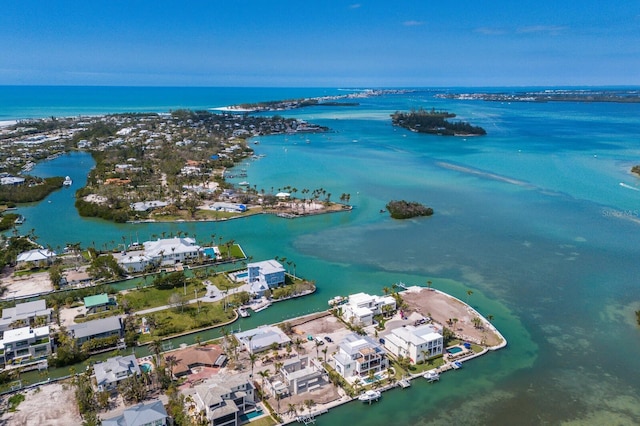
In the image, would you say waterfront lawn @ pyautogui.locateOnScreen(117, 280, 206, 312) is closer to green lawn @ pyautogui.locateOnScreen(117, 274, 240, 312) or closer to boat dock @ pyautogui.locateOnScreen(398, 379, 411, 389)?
green lawn @ pyautogui.locateOnScreen(117, 274, 240, 312)

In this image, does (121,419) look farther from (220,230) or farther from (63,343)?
(220,230)

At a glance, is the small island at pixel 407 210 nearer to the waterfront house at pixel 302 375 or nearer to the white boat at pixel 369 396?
the waterfront house at pixel 302 375

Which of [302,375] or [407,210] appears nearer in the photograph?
[302,375]

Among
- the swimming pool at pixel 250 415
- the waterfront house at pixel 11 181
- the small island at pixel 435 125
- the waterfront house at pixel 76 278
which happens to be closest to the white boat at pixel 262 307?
the swimming pool at pixel 250 415

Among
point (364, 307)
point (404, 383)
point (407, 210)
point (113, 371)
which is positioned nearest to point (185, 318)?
point (113, 371)

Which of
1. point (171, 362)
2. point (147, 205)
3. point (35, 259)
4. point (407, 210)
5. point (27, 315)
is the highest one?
point (407, 210)

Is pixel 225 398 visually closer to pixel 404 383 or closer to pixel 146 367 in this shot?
pixel 146 367

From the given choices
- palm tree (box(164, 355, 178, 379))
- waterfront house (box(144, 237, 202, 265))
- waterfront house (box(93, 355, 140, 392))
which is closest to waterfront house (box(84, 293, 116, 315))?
waterfront house (box(144, 237, 202, 265))
